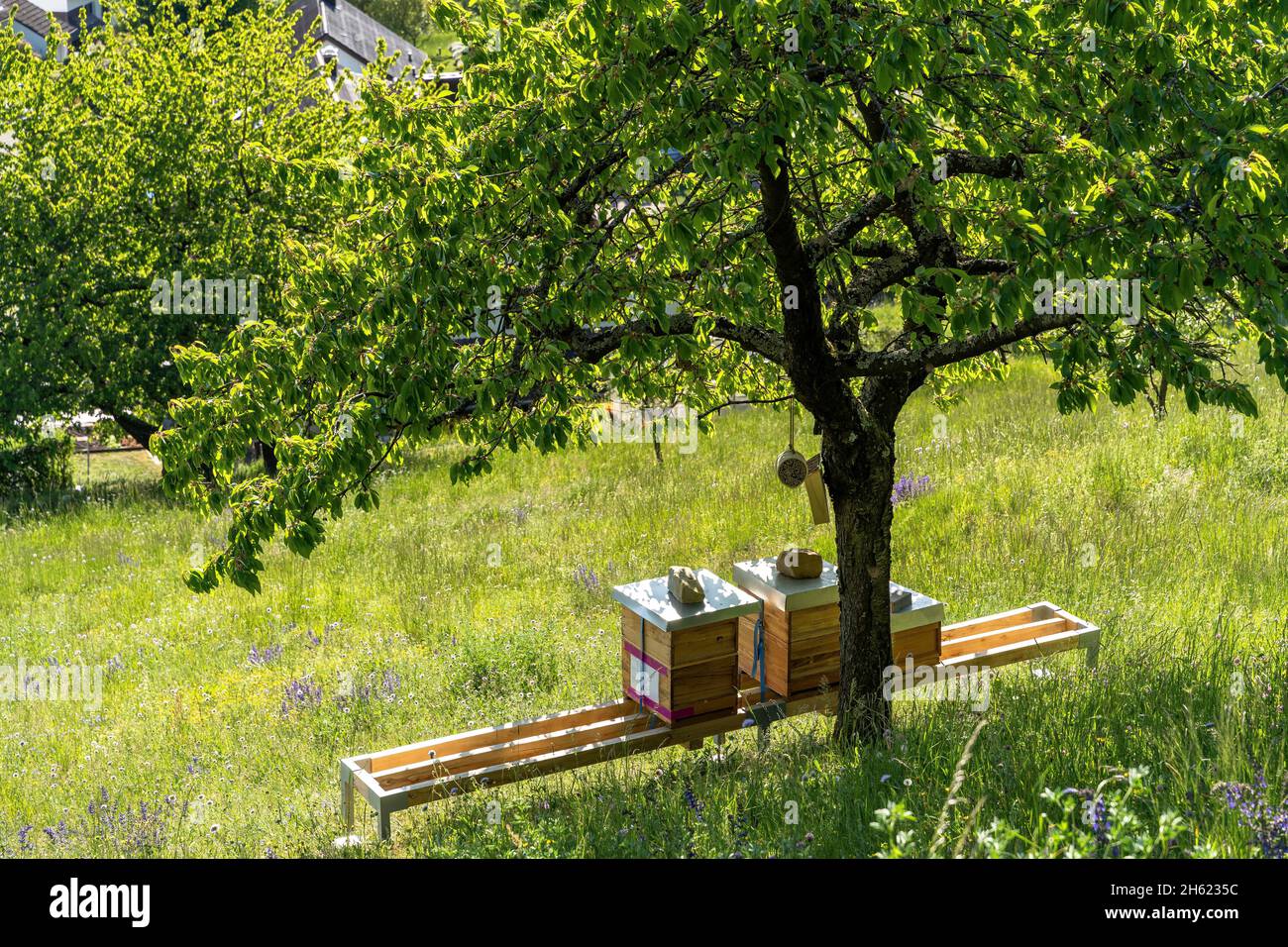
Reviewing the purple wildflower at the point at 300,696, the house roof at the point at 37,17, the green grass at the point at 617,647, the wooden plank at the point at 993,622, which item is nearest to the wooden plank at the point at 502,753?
the green grass at the point at 617,647

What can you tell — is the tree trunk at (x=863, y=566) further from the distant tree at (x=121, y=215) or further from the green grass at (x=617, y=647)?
the distant tree at (x=121, y=215)

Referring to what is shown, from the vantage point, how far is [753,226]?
6.56 meters

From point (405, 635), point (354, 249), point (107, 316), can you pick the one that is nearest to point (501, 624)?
point (405, 635)

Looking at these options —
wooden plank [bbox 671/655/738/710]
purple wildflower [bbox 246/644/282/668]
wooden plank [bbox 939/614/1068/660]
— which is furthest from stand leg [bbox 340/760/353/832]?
purple wildflower [bbox 246/644/282/668]

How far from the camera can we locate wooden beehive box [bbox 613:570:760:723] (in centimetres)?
661

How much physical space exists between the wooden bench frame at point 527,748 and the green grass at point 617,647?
242mm

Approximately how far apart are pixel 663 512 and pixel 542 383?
8411mm

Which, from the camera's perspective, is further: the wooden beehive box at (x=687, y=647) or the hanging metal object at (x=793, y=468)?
the hanging metal object at (x=793, y=468)

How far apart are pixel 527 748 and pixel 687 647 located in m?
1.17

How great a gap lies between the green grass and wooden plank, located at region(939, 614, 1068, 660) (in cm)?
29

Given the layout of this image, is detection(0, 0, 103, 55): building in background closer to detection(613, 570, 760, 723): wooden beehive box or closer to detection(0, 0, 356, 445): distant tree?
detection(0, 0, 356, 445): distant tree

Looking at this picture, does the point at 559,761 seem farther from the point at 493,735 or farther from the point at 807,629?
the point at 807,629

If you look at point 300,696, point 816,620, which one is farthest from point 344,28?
point 816,620

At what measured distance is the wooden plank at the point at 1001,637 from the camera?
7867 millimetres
